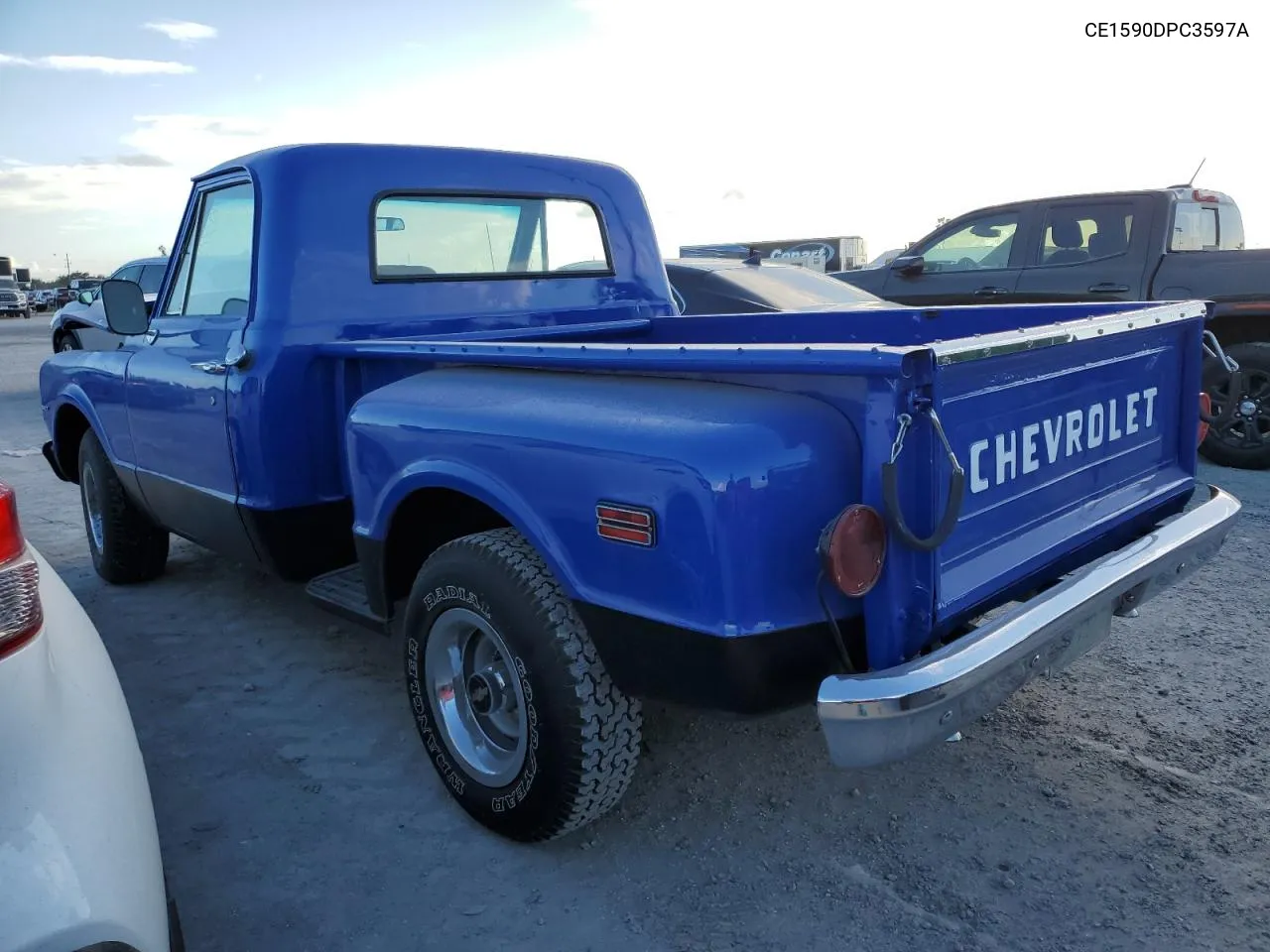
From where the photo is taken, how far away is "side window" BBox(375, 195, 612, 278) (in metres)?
3.68

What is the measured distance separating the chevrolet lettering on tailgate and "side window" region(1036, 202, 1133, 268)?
185 inches

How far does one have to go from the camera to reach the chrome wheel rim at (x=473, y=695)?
8.73 ft

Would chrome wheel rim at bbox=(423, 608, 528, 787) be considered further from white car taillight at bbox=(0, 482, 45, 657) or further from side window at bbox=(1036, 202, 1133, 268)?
side window at bbox=(1036, 202, 1133, 268)

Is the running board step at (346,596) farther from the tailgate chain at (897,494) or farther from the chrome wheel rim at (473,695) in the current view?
the tailgate chain at (897,494)

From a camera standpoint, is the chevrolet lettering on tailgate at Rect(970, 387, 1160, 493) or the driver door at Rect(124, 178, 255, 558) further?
the driver door at Rect(124, 178, 255, 558)

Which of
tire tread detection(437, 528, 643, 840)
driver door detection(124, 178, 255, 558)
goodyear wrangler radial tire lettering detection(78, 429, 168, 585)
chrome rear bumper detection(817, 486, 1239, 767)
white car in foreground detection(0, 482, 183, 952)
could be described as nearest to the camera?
white car in foreground detection(0, 482, 183, 952)

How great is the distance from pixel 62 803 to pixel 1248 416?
730 cm

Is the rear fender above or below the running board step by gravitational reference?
above

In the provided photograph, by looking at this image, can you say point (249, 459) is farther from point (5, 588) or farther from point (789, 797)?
point (789, 797)

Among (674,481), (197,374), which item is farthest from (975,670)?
(197,374)

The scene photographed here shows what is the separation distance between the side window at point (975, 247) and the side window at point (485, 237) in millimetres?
4600

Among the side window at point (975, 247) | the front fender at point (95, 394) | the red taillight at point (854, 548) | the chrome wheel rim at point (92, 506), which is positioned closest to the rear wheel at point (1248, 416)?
the side window at point (975, 247)

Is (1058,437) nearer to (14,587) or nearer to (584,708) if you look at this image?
(584,708)

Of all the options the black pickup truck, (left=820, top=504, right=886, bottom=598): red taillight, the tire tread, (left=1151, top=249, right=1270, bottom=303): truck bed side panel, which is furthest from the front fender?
(left=1151, top=249, right=1270, bottom=303): truck bed side panel
